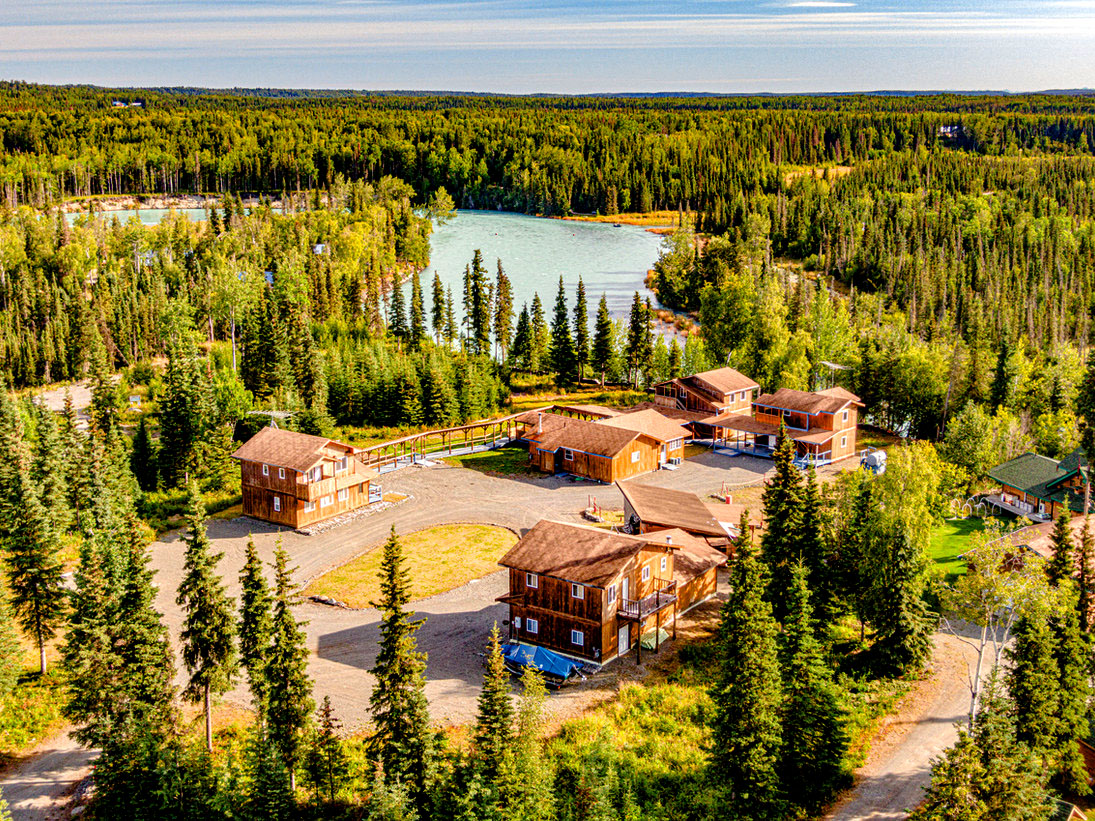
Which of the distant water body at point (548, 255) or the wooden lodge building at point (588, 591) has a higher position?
the distant water body at point (548, 255)

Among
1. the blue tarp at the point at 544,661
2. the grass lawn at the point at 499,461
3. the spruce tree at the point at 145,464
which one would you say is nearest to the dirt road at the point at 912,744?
the blue tarp at the point at 544,661

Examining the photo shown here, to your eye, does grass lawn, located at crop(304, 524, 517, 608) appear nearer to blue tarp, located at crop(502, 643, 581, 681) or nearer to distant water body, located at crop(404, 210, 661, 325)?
blue tarp, located at crop(502, 643, 581, 681)

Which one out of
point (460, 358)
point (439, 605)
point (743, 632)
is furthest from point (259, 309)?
point (743, 632)

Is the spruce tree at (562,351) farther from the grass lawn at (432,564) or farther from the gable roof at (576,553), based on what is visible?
the gable roof at (576,553)

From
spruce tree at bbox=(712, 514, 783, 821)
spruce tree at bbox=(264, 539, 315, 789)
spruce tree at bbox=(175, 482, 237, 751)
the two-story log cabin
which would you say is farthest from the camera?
the two-story log cabin

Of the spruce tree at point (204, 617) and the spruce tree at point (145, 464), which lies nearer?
the spruce tree at point (204, 617)

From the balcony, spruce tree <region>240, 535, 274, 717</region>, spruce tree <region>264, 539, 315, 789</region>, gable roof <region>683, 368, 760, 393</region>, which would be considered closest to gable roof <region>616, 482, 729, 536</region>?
the balcony

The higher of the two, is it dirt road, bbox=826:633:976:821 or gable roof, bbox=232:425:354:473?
gable roof, bbox=232:425:354:473

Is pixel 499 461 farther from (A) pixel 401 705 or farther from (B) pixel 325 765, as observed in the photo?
(A) pixel 401 705
